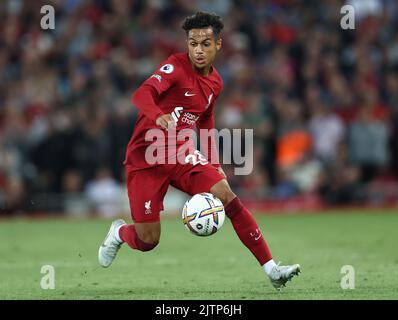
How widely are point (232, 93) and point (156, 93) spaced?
9.42 m

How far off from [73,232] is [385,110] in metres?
6.08

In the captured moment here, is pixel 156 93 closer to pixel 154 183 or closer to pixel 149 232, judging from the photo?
pixel 154 183

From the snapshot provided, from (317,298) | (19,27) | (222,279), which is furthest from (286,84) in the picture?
(317,298)

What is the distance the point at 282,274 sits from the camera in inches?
313

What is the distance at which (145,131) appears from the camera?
859 cm

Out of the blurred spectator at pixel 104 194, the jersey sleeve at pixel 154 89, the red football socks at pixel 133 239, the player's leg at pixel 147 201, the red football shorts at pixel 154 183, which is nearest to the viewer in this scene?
the jersey sleeve at pixel 154 89

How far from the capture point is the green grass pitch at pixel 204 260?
320 inches

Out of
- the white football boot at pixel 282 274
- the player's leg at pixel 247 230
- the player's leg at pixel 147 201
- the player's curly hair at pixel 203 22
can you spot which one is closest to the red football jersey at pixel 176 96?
the player's leg at pixel 147 201

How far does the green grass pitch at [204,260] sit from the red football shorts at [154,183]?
0.67m

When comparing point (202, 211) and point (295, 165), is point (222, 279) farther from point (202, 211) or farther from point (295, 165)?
point (295, 165)

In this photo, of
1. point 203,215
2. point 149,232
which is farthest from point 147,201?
point 203,215

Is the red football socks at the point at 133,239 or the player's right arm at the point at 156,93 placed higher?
the player's right arm at the point at 156,93

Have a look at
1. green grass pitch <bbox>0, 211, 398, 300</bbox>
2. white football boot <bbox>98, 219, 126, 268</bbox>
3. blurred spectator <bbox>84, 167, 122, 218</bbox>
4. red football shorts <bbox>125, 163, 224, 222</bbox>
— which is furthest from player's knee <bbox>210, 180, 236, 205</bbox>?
blurred spectator <bbox>84, 167, 122, 218</bbox>

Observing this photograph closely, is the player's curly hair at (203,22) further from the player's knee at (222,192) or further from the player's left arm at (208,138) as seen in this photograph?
the player's knee at (222,192)
